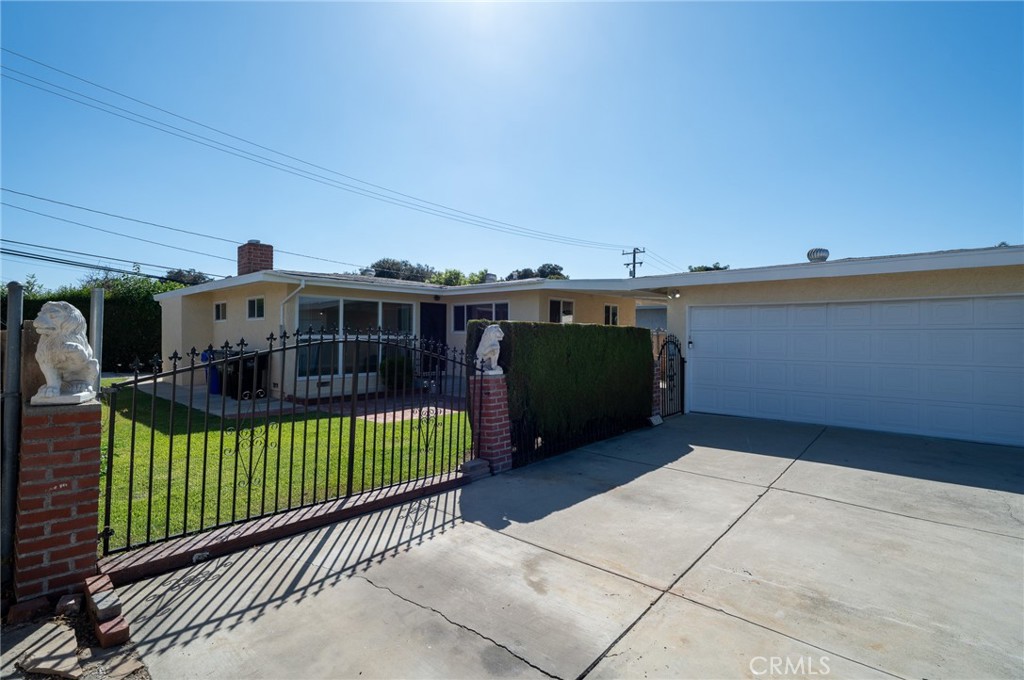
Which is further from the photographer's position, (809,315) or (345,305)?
(345,305)

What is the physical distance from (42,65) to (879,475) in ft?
66.7

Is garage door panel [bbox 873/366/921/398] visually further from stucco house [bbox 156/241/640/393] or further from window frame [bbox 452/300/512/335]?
window frame [bbox 452/300/512/335]

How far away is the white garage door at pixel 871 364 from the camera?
7.17 metres

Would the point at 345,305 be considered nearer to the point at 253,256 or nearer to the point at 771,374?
the point at 253,256

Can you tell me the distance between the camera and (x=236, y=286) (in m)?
11.7

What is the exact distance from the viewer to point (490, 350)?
5.44 meters

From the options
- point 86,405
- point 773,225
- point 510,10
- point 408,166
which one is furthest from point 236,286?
point 773,225

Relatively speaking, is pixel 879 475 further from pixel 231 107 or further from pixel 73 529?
pixel 231 107

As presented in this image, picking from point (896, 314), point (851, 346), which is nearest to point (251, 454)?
point (851, 346)

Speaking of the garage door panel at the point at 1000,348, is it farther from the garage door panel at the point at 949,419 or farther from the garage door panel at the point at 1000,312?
the garage door panel at the point at 949,419

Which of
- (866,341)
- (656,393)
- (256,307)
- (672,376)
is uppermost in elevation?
(256,307)

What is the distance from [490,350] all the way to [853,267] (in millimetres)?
6397

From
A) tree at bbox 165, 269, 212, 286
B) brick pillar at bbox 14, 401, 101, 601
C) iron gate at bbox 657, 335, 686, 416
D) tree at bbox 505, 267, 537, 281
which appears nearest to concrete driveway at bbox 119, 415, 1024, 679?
brick pillar at bbox 14, 401, 101, 601

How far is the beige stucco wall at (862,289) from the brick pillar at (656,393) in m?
1.61
